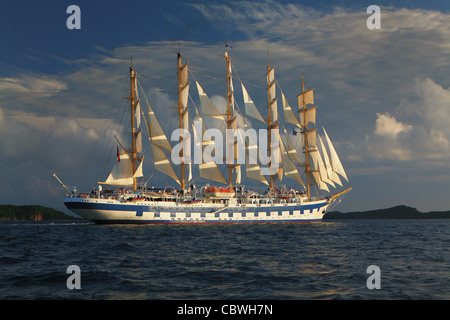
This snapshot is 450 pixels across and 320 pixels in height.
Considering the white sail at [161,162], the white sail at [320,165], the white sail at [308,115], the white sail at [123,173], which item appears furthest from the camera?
the white sail at [308,115]

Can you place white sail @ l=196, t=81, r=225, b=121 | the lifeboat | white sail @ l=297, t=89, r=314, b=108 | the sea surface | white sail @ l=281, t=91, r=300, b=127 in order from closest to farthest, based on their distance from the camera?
the sea surface < the lifeboat < white sail @ l=196, t=81, r=225, b=121 < white sail @ l=281, t=91, r=300, b=127 < white sail @ l=297, t=89, r=314, b=108

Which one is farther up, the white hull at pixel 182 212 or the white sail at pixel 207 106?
the white sail at pixel 207 106

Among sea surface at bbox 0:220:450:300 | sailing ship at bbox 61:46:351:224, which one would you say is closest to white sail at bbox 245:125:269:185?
sailing ship at bbox 61:46:351:224

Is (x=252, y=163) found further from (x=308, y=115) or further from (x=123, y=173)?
(x=123, y=173)

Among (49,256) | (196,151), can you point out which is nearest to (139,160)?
(196,151)

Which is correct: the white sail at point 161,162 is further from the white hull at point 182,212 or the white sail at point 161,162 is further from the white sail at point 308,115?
the white sail at point 308,115

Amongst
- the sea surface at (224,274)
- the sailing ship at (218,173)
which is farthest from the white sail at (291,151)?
the sea surface at (224,274)

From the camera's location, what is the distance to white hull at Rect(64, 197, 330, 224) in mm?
60688

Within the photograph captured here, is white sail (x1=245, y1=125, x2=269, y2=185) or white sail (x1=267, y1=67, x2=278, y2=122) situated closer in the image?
white sail (x1=245, y1=125, x2=269, y2=185)

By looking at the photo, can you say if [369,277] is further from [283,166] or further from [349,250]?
[283,166]

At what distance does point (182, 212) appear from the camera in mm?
65438

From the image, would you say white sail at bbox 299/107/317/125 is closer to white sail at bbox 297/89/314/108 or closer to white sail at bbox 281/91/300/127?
white sail at bbox 297/89/314/108

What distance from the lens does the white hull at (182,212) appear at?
60688mm
